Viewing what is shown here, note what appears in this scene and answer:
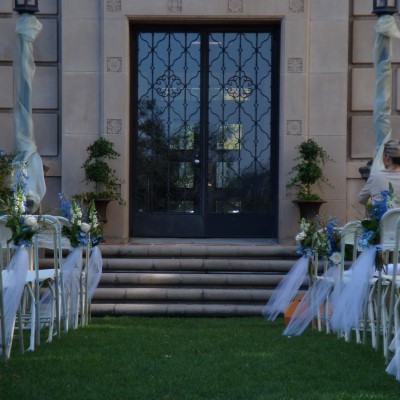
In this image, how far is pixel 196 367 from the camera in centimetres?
667

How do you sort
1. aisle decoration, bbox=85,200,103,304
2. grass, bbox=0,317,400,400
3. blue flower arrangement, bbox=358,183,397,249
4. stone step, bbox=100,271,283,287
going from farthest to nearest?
stone step, bbox=100,271,283,287
aisle decoration, bbox=85,200,103,304
blue flower arrangement, bbox=358,183,397,249
grass, bbox=0,317,400,400

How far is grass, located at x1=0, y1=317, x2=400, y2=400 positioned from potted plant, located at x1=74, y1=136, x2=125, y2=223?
4.18 metres

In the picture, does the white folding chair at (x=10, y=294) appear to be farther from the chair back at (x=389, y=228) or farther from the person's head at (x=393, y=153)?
the person's head at (x=393, y=153)

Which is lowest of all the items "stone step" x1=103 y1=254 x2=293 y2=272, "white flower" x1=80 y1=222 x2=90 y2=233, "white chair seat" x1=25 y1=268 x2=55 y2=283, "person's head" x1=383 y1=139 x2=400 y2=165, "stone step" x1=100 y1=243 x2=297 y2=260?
"stone step" x1=103 y1=254 x2=293 y2=272

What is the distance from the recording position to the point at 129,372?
644 centimetres

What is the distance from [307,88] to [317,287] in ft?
16.1

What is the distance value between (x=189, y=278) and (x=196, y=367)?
185 inches

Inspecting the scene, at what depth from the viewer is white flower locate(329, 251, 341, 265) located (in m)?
8.86

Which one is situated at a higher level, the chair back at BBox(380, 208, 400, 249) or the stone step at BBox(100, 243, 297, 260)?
the chair back at BBox(380, 208, 400, 249)

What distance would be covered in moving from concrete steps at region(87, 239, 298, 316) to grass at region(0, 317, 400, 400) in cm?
160

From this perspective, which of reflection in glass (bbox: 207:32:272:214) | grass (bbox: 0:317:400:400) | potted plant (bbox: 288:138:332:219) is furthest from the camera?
reflection in glass (bbox: 207:32:272:214)

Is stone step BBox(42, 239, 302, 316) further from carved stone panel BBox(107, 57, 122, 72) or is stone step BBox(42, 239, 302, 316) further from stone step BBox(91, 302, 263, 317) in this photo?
carved stone panel BBox(107, 57, 122, 72)

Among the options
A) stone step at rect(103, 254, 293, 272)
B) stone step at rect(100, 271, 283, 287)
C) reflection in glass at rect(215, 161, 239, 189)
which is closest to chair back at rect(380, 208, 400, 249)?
stone step at rect(100, 271, 283, 287)

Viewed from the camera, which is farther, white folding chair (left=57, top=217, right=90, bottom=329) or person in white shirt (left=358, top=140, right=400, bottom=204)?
white folding chair (left=57, top=217, right=90, bottom=329)
